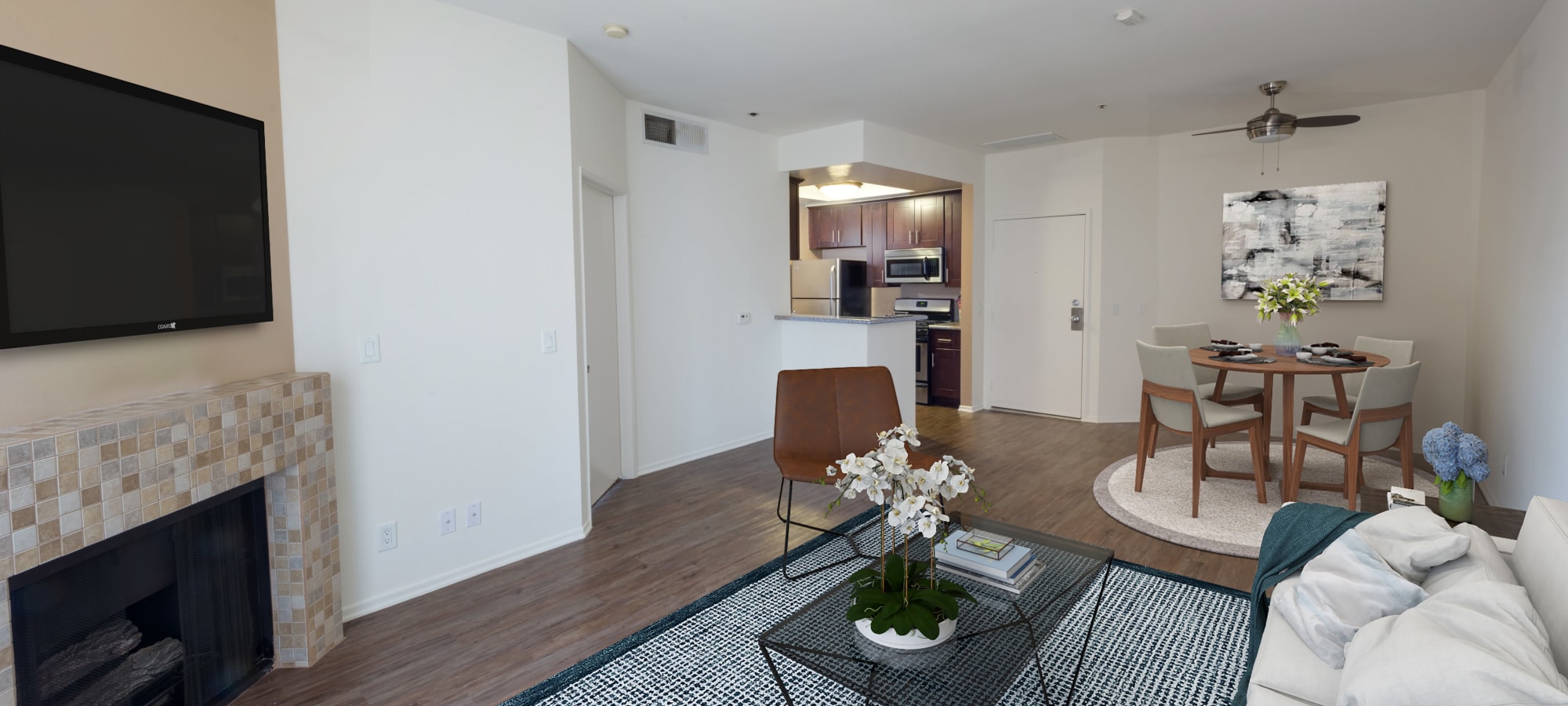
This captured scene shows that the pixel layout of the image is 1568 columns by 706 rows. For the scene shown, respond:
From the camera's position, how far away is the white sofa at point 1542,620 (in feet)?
4.46

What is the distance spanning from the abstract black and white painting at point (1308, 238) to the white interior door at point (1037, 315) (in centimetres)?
112

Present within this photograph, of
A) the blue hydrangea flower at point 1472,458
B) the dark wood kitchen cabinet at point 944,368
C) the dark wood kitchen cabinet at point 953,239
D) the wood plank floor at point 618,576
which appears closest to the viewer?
the blue hydrangea flower at point 1472,458

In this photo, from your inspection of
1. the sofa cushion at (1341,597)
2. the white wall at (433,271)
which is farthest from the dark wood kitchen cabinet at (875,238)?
the sofa cushion at (1341,597)

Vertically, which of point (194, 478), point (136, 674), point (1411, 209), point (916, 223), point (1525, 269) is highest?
point (916, 223)

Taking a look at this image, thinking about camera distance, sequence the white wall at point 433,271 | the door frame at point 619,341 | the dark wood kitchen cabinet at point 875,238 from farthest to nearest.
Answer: the dark wood kitchen cabinet at point 875,238
the door frame at point 619,341
the white wall at point 433,271

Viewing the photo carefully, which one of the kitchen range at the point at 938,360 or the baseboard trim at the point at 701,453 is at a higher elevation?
the kitchen range at the point at 938,360

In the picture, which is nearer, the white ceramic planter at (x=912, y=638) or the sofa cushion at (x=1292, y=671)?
the sofa cushion at (x=1292, y=671)

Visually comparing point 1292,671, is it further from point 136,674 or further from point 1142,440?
point 136,674

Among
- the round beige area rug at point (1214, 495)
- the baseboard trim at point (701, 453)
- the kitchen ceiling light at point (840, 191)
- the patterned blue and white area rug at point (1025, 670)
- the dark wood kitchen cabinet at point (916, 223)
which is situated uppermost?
the kitchen ceiling light at point (840, 191)

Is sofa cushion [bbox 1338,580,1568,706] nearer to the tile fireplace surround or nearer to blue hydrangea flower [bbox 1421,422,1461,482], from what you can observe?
blue hydrangea flower [bbox 1421,422,1461,482]

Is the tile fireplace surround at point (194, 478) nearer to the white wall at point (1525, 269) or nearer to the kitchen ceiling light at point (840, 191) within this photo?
the white wall at point (1525, 269)

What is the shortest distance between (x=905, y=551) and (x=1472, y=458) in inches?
66.1

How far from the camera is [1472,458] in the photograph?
6.75ft

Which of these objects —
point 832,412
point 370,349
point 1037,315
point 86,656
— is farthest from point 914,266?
point 86,656
